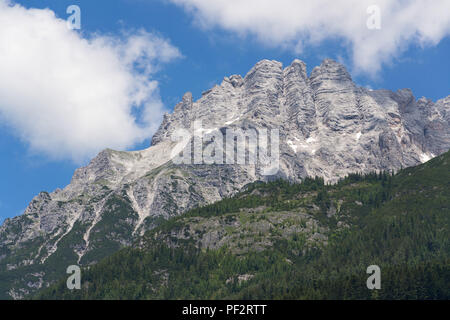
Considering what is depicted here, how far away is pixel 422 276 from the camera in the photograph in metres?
176

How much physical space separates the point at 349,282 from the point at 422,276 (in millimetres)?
19915
